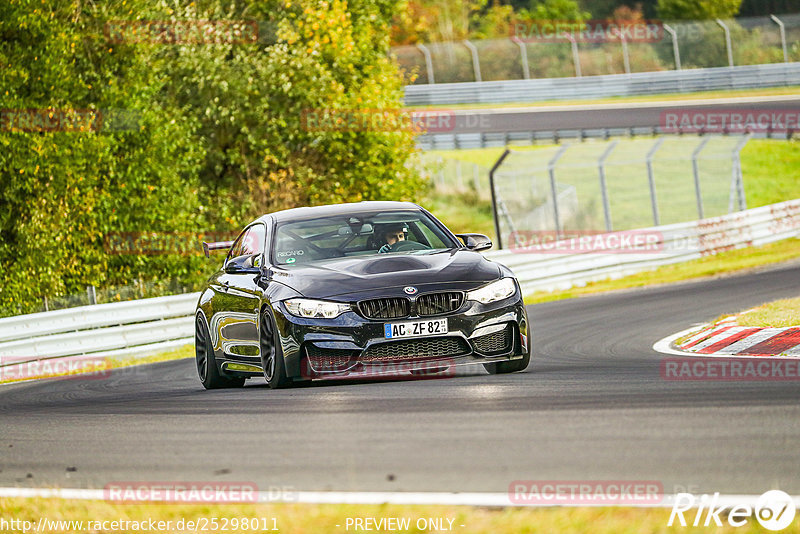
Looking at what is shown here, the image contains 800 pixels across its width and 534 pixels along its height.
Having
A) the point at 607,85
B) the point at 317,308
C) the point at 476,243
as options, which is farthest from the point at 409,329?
the point at 607,85

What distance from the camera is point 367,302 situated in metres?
8.84

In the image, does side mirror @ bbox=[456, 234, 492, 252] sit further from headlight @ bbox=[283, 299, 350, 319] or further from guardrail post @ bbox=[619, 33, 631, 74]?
guardrail post @ bbox=[619, 33, 631, 74]

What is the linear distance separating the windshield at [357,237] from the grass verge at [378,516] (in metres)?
4.52

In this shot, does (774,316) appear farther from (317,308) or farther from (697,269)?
(697,269)

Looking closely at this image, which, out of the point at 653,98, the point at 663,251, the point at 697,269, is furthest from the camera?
the point at 653,98

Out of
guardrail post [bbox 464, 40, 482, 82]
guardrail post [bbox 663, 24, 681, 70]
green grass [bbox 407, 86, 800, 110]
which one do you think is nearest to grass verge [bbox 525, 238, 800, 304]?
green grass [bbox 407, 86, 800, 110]

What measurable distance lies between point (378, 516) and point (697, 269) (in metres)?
19.0

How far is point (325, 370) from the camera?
29.2ft

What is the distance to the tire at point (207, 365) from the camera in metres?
11.0

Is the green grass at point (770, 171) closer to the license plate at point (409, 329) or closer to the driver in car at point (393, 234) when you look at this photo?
the driver in car at point (393, 234)

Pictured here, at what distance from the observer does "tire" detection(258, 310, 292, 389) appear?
9.14m

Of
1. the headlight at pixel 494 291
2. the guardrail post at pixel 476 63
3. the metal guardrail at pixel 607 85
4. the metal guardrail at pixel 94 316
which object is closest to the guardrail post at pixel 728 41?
the metal guardrail at pixel 607 85

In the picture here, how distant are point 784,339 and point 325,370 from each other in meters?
4.08

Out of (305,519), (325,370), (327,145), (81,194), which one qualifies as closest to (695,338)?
(325,370)
